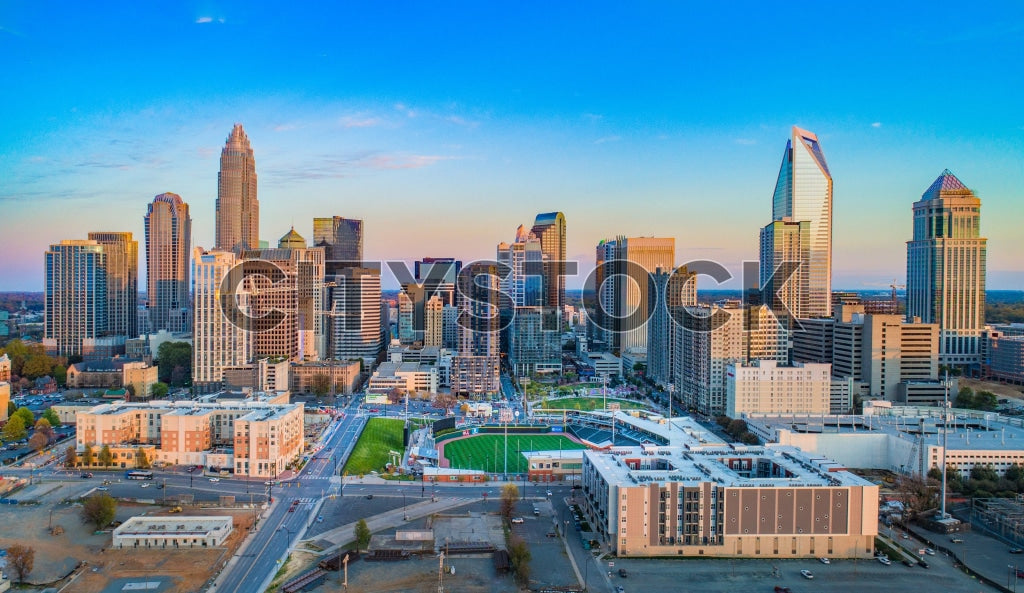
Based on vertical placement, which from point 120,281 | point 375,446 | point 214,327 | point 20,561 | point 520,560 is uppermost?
point 120,281

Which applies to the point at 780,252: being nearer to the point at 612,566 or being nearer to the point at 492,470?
the point at 492,470

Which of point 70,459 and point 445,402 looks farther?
point 445,402

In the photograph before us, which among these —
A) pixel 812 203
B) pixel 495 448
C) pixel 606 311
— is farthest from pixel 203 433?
pixel 812 203

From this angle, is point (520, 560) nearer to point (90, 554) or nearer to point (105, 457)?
point (90, 554)

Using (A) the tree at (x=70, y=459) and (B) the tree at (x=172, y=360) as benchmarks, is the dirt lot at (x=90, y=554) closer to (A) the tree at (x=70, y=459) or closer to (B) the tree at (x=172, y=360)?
(A) the tree at (x=70, y=459)

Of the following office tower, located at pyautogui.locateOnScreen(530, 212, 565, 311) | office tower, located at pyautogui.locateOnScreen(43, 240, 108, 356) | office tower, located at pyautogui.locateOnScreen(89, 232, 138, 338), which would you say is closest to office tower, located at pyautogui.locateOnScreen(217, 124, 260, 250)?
office tower, located at pyautogui.locateOnScreen(89, 232, 138, 338)

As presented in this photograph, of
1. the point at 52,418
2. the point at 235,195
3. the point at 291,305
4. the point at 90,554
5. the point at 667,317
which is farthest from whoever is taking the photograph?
the point at 235,195

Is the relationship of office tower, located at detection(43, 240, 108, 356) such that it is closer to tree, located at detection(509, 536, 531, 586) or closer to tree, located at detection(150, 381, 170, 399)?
tree, located at detection(150, 381, 170, 399)
